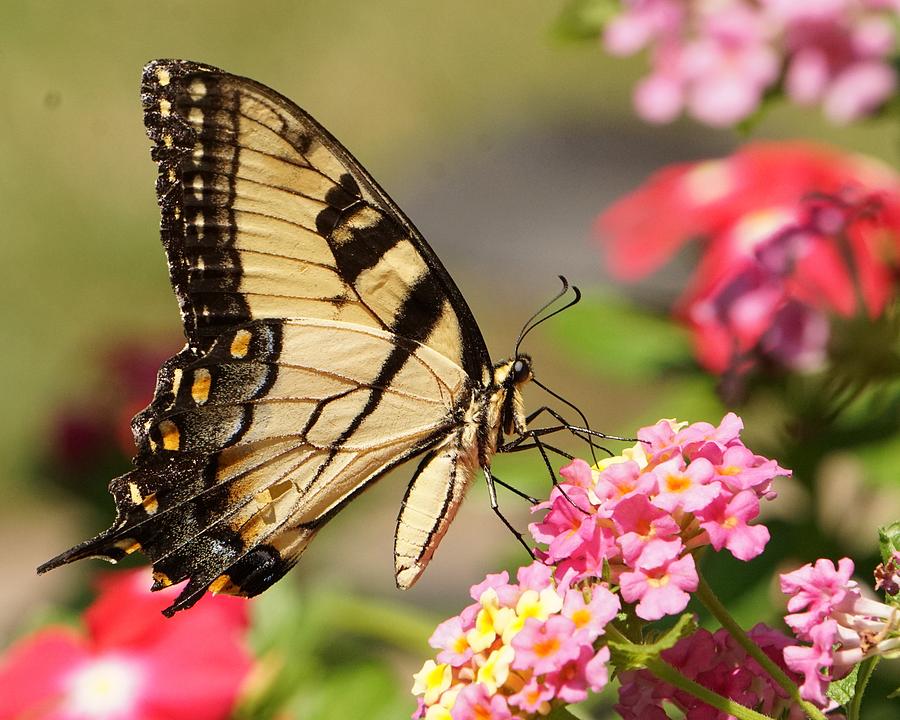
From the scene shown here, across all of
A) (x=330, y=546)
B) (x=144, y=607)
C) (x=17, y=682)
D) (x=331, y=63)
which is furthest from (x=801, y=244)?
(x=331, y=63)

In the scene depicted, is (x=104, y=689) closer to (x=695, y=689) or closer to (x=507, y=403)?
(x=507, y=403)

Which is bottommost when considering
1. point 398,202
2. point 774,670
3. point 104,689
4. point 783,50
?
point 398,202

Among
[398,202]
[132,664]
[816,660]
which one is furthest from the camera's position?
[398,202]

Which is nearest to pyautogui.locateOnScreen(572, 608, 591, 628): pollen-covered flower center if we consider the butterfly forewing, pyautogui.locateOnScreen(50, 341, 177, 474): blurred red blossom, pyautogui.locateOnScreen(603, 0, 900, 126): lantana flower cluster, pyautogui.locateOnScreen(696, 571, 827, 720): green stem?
pyautogui.locateOnScreen(696, 571, 827, 720): green stem

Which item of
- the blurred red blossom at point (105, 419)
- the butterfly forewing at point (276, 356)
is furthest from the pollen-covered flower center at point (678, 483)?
the blurred red blossom at point (105, 419)

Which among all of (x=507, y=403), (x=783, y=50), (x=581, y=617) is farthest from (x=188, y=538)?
(x=783, y=50)

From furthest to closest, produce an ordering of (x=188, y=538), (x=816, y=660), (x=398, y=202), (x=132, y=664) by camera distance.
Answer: (x=398, y=202), (x=132, y=664), (x=188, y=538), (x=816, y=660)

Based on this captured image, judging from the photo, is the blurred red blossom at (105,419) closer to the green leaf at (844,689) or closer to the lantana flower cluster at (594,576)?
the lantana flower cluster at (594,576)

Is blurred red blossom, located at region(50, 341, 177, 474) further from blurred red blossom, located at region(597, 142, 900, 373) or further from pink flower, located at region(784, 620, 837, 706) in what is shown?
pink flower, located at region(784, 620, 837, 706)
